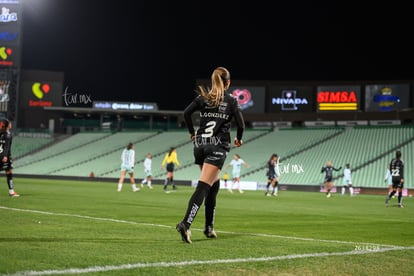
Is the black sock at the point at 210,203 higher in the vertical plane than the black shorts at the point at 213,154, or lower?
lower

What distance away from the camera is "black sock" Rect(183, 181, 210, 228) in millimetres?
8602

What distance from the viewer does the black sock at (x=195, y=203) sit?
8.60 meters

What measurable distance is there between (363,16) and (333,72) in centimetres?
824

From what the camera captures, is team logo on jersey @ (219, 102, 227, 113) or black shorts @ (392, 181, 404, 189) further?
black shorts @ (392, 181, 404, 189)

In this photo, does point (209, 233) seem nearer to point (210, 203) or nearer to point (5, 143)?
point (210, 203)

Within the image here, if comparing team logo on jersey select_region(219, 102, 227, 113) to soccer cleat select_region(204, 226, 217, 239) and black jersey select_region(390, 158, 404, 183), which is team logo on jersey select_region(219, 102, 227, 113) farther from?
black jersey select_region(390, 158, 404, 183)

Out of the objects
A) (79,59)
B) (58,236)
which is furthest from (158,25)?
(58,236)

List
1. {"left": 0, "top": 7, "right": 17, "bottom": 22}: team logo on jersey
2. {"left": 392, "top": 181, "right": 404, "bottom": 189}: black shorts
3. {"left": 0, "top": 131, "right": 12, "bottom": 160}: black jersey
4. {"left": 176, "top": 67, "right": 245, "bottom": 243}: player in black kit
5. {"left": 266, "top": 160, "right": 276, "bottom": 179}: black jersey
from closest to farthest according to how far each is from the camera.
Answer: {"left": 176, "top": 67, "right": 245, "bottom": 243}: player in black kit
{"left": 0, "top": 131, "right": 12, "bottom": 160}: black jersey
{"left": 392, "top": 181, "right": 404, "bottom": 189}: black shorts
{"left": 266, "top": 160, "right": 276, "bottom": 179}: black jersey
{"left": 0, "top": 7, "right": 17, "bottom": 22}: team logo on jersey

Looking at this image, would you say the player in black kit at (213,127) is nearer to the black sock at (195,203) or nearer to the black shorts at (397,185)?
the black sock at (195,203)

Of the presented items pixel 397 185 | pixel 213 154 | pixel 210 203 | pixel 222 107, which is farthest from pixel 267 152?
pixel 213 154

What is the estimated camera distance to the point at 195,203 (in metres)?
8.77

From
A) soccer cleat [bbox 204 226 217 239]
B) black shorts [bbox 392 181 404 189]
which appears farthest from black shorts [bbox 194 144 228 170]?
black shorts [bbox 392 181 404 189]

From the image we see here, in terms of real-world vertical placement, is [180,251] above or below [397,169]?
below

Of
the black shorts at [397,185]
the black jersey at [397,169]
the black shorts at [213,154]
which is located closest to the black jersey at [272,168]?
the black shorts at [397,185]
